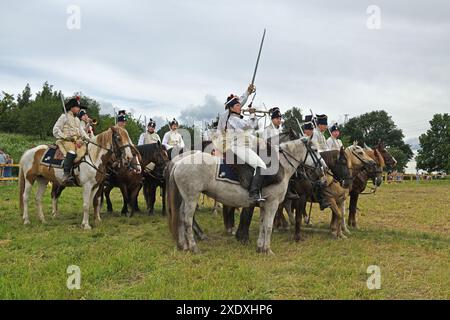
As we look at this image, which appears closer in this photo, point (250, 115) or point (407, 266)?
point (407, 266)

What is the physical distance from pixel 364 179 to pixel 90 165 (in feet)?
25.7

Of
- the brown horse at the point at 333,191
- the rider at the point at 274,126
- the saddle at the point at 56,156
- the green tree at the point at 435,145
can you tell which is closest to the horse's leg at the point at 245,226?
the brown horse at the point at 333,191

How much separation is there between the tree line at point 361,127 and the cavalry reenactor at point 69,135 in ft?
139

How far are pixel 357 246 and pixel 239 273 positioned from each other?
3.53 metres

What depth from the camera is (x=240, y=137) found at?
7.93 meters

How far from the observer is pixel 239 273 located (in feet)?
20.4

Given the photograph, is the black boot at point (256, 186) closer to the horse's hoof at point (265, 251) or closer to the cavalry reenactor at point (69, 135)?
the horse's hoof at point (265, 251)

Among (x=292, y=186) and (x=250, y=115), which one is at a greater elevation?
(x=250, y=115)

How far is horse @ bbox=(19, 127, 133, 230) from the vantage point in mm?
9977

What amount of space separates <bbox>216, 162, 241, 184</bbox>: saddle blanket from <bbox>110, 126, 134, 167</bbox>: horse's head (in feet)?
10.6

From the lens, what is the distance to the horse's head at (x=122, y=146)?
988cm

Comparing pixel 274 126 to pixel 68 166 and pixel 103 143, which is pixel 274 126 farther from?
pixel 68 166
